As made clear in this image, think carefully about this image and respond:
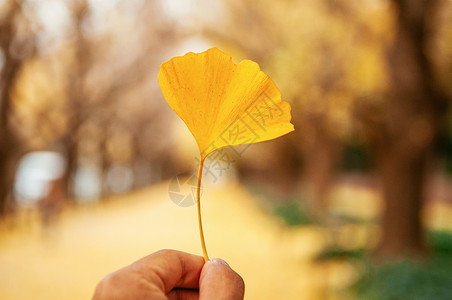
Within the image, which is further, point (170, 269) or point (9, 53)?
point (9, 53)

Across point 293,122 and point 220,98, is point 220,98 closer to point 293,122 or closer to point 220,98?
point 220,98

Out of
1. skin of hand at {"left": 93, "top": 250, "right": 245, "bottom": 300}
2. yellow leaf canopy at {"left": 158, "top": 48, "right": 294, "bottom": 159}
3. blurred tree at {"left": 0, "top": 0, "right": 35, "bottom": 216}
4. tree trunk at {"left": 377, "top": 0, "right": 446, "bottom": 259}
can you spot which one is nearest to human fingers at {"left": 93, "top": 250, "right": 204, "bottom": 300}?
skin of hand at {"left": 93, "top": 250, "right": 245, "bottom": 300}

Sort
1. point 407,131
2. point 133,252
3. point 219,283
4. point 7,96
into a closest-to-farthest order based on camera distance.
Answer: point 219,283 → point 407,131 → point 7,96 → point 133,252

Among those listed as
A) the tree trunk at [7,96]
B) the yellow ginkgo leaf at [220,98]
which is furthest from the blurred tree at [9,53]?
the yellow ginkgo leaf at [220,98]

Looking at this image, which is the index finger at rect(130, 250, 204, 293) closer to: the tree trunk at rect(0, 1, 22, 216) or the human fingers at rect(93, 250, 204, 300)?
the human fingers at rect(93, 250, 204, 300)

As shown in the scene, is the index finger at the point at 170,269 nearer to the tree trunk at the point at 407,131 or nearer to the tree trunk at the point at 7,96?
the tree trunk at the point at 407,131

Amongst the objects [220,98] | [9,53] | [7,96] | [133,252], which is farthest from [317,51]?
[220,98]
